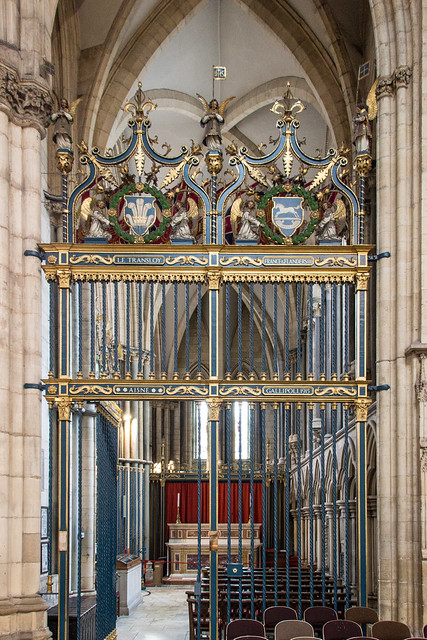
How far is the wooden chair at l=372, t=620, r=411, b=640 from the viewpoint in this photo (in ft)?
29.5

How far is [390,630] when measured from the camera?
904 cm

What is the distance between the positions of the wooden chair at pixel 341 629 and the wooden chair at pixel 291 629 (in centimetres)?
19

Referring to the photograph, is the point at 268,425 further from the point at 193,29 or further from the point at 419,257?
the point at 419,257

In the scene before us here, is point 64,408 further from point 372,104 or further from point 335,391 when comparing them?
point 372,104

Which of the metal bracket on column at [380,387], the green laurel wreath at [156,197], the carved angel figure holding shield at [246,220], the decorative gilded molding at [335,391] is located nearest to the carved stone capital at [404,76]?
the carved angel figure holding shield at [246,220]

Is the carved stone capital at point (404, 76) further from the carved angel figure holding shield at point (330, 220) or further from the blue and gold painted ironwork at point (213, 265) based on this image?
the carved angel figure holding shield at point (330, 220)

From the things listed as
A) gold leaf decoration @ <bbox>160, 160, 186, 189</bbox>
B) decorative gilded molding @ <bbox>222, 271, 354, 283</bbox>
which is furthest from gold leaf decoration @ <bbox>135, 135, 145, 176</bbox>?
decorative gilded molding @ <bbox>222, 271, 354, 283</bbox>

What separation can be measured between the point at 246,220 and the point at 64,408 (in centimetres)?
307

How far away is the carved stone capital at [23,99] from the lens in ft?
32.2

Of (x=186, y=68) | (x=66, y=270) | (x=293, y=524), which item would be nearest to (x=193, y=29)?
(x=186, y=68)

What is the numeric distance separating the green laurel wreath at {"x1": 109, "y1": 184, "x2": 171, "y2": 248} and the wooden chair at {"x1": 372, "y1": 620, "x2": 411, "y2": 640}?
4936mm

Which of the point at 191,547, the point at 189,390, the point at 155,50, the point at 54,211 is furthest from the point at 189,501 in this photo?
the point at 189,390

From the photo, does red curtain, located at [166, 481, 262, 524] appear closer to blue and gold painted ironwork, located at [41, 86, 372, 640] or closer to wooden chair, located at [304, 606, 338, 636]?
blue and gold painted ironwork, located at [41, 86, 372, 640]

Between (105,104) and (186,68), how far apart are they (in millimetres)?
4201
